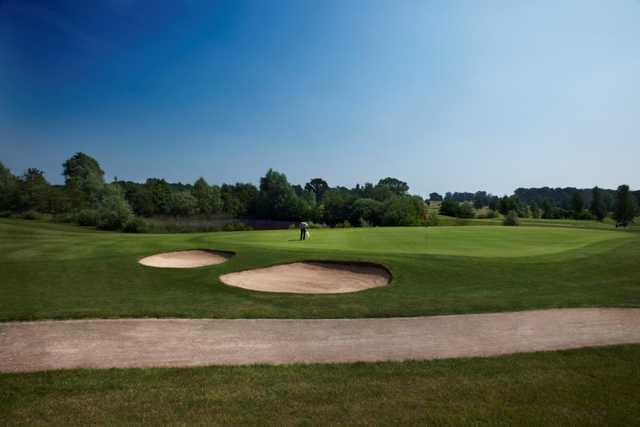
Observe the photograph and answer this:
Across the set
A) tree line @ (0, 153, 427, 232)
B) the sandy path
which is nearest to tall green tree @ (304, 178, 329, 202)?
tree line @ (0, 153, 427, 232)

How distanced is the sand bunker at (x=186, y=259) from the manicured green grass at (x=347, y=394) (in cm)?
1022

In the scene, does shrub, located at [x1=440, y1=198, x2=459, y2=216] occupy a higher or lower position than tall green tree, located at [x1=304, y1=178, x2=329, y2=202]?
lower

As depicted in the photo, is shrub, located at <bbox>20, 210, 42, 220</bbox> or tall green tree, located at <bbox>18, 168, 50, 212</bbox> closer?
shrub, located at <bbox>20, 210, 42, 220</bbox>

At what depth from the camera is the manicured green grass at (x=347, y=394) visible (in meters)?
4.29

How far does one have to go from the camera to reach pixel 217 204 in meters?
80.1

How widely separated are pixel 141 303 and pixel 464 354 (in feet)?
28.5

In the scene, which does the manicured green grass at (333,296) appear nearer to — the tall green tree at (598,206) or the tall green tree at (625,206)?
the tall green tree at (625,206)

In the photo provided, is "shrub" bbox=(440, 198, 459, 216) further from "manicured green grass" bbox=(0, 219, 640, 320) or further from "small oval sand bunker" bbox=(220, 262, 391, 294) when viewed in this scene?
"small oval sand bunker" bbox=(220, 262, 391, 294)

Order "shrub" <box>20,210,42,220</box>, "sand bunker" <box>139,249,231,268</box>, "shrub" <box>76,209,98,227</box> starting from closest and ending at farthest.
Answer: "sand bunker" <box>139,249,231,268</box>
"shrub" <box>76,209,98,227</box>
"shrub" <box>20,210,42,220</box>

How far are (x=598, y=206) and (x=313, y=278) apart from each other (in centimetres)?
10433

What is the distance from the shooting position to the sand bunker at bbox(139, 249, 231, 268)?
15.5 meters

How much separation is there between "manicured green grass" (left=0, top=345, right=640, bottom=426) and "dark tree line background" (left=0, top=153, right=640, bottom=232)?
39.2 metres

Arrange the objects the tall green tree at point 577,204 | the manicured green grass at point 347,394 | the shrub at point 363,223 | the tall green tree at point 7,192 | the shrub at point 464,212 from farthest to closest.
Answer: the tall green tree at point 577,204, the shrub at point 464,212, the shrub at point 363,223, the tall green tree at point 7,192, the manicured green grass at point 347,394

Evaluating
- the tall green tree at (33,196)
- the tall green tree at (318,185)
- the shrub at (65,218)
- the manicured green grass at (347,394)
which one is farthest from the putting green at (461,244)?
the tall green tree at (318,185)
